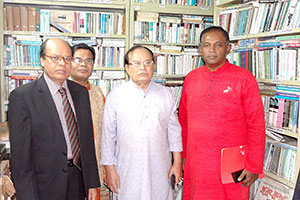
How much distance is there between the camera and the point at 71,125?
1612 mm

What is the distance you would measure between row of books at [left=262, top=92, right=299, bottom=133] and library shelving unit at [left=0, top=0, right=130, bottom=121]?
185 cm

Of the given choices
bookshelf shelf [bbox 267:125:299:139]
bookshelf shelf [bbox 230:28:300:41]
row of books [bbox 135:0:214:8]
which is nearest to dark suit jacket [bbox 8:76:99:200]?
bookshelf shelf [bbox 267:125:299:139]

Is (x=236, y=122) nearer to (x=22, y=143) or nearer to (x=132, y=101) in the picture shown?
(x=132, y=101)

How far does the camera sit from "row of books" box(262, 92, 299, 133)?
7.10 feet

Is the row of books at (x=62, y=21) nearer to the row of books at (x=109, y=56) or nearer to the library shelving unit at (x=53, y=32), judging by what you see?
the library shelving unit at (x=53, y=32)

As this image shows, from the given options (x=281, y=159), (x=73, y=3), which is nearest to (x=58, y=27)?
(x=73, y=3)

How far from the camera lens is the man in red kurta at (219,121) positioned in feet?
6.30

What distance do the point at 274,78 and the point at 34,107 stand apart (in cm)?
191

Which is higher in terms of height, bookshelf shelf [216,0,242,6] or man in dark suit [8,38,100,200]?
bookshelf shelf [216,0,242,6]

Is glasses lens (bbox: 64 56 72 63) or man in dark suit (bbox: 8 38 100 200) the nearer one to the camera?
man in dark suit (bbox: 8 38 100 200)

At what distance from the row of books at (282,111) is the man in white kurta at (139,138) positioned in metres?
0.93

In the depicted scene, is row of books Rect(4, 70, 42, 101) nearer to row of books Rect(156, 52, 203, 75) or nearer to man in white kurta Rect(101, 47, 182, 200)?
row of books Rect(156, 52, 203, 75)

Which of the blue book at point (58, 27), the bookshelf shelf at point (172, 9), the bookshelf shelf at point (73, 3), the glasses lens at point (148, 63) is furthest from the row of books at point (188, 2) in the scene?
the glasses lens at point (148, 63)

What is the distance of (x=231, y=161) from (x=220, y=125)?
0.27 metres
